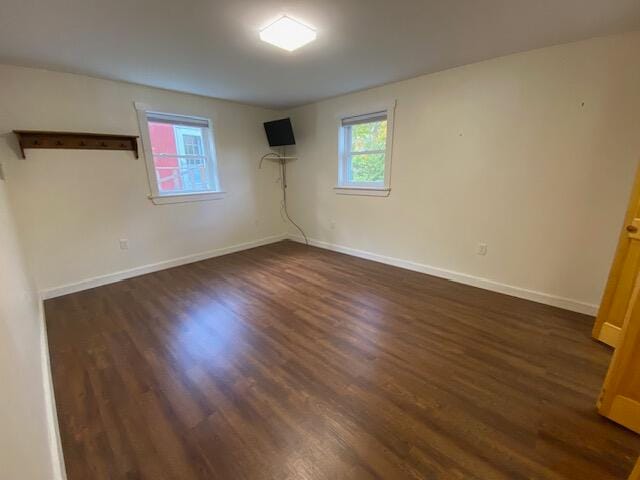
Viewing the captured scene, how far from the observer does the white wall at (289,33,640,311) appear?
87.9 inches

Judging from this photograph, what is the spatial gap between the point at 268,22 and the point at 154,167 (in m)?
2.45

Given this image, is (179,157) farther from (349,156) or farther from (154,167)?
(349,156)

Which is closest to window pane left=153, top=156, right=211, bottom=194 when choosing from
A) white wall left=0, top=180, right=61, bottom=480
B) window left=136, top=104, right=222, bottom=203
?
window left=136, top=104, right=222, bottom=203

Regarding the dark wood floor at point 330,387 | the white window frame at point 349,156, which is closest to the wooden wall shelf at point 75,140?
the dark wood floor at point 330,387

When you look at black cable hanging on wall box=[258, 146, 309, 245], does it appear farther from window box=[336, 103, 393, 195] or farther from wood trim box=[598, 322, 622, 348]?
wood trim box=[598, 322, 622, 348]

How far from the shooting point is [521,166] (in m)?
2.66

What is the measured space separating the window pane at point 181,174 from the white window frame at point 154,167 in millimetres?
79

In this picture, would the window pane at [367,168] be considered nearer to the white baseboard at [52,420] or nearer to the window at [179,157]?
the window at [179,157]

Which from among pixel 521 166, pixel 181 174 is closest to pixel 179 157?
pixel 181 174

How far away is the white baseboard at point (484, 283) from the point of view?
101 inches

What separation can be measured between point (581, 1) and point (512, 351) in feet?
7.75

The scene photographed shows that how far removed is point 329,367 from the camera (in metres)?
1.89

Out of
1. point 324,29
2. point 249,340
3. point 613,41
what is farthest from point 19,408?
point 613,41

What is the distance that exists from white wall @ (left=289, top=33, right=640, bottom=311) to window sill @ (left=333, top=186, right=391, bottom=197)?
11cm
